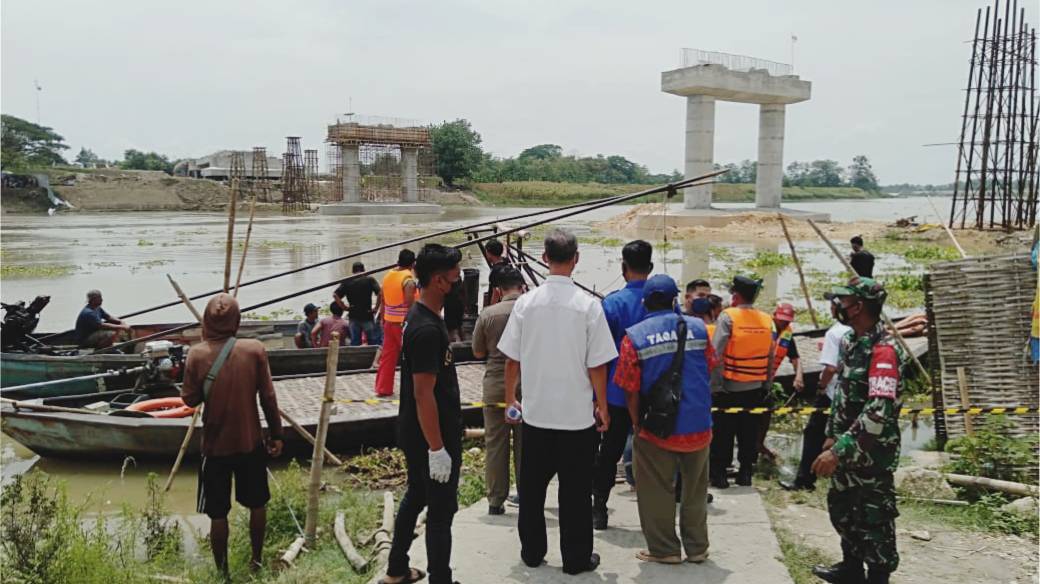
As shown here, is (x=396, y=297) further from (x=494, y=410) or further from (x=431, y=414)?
(x=431, y=414)

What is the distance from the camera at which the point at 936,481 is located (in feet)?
18.5

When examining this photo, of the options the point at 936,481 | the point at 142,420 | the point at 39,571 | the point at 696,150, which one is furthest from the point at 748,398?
the point at 696,150

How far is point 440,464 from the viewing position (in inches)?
140

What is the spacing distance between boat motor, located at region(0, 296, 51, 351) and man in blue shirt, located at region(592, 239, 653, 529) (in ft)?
29.8

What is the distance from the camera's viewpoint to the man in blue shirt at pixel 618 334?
453 cm

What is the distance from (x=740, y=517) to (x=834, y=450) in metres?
1.40

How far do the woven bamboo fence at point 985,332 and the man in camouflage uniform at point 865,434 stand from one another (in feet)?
11.4

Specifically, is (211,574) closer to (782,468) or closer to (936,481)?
(782,468)

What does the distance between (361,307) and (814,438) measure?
246 inches

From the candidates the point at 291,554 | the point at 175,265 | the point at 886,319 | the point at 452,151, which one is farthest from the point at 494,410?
the point at 452,151

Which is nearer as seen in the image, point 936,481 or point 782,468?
point 936,481

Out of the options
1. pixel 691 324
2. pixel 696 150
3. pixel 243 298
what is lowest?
pixel 243 298

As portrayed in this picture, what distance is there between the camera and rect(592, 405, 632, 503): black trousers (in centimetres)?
463

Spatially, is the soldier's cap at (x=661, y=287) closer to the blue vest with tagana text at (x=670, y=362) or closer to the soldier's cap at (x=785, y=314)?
the blue vest with tagana text at (x=670, y=362)
